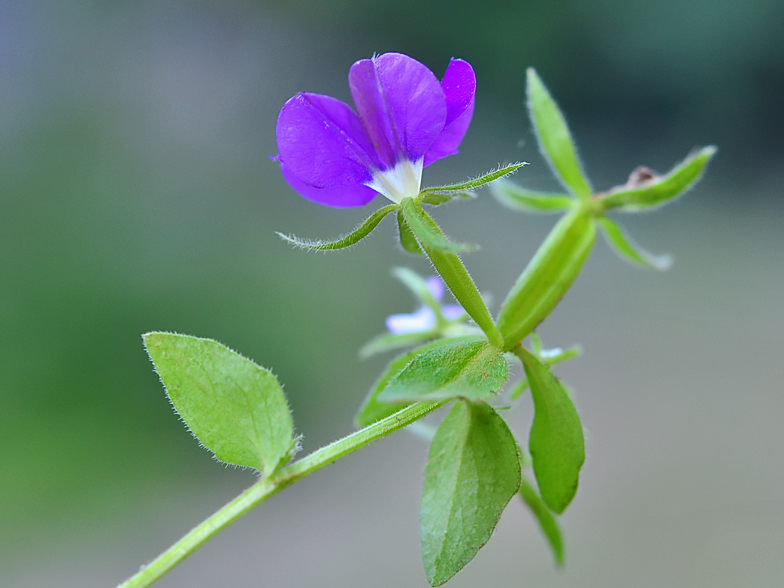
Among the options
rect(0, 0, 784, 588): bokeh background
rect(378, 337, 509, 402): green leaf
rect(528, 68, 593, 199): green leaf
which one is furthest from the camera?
rect(0, 0, 784, 588): bokeh background

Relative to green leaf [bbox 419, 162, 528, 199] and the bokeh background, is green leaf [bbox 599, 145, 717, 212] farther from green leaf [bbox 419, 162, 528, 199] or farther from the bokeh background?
the bokeh background

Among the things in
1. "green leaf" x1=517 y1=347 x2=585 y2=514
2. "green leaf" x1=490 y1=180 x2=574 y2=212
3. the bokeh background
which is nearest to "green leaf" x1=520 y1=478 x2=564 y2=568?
"green leaf" x1=517 y1=347 x2=585 y2=514

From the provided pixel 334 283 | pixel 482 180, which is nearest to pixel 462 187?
pixel 482 180

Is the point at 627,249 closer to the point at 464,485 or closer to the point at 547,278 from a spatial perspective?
the point at 547,278

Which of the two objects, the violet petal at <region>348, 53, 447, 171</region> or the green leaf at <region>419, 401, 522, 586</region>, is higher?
the violet petal at <region>348, 53, 447, 171</region>

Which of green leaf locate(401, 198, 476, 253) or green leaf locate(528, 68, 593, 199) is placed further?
green leaf locate(528, 68, 593, 199)

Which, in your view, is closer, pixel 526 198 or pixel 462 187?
pixel 462 187
